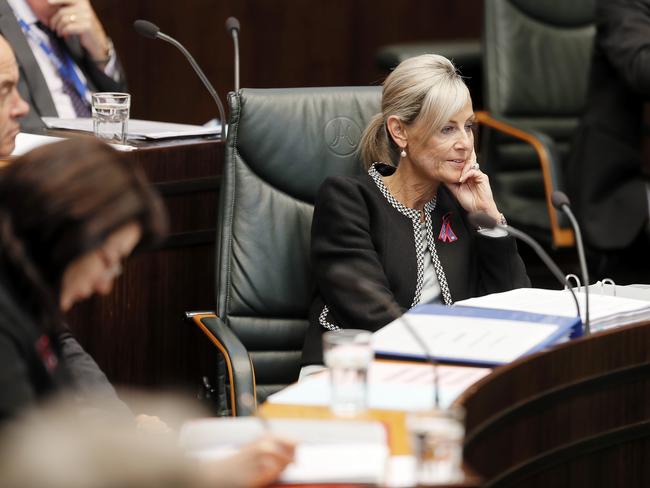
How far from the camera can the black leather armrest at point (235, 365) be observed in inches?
90.0

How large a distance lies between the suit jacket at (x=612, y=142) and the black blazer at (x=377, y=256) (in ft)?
3.60

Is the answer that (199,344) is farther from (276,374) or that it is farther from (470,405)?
(470,405)

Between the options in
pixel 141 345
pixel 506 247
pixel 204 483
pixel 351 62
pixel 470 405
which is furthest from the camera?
pixel 351 62

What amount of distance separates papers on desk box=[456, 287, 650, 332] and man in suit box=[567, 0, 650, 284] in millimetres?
1389

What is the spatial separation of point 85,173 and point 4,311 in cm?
19

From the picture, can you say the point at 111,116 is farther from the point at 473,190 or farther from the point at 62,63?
the point at 473,190

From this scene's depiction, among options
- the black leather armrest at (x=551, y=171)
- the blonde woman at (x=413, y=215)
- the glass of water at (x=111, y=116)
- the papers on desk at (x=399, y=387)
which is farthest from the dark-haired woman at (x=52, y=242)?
the black leather armrest at (x=551, y=171)

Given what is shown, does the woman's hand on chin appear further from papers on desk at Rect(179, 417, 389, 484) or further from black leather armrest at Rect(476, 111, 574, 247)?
papers on desk at Rect(179, 417, 389, 484)

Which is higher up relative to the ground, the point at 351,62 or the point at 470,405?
the point at 351,62

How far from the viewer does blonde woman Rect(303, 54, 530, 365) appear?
8.19 ft

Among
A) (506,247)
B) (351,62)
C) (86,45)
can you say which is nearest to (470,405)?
(506,247)

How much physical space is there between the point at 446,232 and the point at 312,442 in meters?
1.23

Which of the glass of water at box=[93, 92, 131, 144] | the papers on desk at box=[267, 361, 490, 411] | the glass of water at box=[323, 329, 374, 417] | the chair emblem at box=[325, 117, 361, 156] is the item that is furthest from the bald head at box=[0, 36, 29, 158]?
the glass of water at box=[323, 329, 374, 417]

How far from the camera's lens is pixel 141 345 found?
2.83 m
